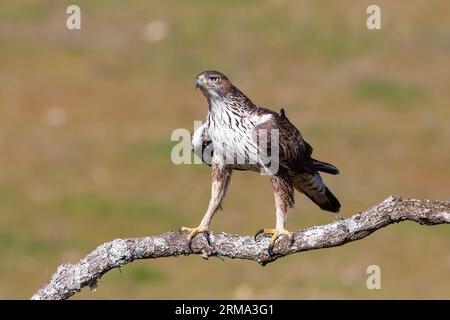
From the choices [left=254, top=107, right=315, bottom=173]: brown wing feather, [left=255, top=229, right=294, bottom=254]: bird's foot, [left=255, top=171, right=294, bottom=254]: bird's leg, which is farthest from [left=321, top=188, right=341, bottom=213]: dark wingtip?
[left=255, top=229, right=294, bottom=254]: bird's foot

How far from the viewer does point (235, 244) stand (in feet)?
31.7

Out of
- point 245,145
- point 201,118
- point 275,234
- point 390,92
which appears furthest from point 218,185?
point 390,92

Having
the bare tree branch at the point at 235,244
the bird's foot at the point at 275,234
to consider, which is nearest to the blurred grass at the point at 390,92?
the bird's foot at the point at 275,234

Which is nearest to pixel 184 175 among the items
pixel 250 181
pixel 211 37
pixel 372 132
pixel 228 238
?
pixel 250 181

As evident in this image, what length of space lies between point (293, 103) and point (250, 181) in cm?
824

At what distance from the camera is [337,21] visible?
148 ft

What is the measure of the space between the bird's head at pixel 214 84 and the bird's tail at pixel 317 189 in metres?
1.11

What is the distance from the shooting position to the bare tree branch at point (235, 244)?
8953 mm

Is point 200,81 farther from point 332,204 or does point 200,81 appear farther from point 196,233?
point 332,204

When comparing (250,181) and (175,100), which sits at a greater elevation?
(175,100)

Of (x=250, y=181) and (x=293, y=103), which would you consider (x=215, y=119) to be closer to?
(x=250, y=181)

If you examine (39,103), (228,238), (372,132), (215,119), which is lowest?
(228,238)

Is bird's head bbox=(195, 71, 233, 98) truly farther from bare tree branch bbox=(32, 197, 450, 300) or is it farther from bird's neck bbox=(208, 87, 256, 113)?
bare tree branch bbox=(32, 197, 450, 300)

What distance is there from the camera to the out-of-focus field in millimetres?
23016
